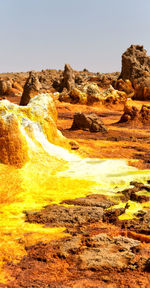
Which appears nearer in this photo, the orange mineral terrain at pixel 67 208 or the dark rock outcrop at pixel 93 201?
the orange mineral terrain at pixel 67 208

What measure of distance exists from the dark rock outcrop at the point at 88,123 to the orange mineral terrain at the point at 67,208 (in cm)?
265

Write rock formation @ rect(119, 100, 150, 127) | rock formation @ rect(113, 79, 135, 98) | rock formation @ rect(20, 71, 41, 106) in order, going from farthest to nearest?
rock formation @ rect(113, 79, 135, 98) → rock formation @ rect(20, 71, 41, 106) → rock formation @ rect(119, 100, 150, 127)

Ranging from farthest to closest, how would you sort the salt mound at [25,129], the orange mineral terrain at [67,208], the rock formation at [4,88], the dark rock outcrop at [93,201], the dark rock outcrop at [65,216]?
the rock formation at [4,88] < the salt mound at [25,129] < the dark rock outcrop at [93,201] < the dark rock outcrop at [65,216] < the orange mineral terrain at [67,208]

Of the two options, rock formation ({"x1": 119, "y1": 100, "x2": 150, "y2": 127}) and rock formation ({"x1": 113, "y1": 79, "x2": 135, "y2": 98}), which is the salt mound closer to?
rock formation ({"x1": 119, "y1": 100, "x2": 150, "y2": 127})

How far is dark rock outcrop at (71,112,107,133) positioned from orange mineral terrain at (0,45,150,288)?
2.65m

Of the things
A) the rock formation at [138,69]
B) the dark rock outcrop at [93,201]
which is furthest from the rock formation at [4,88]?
the dark rock outcrop at [93,201]

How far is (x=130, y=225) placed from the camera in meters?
3.33

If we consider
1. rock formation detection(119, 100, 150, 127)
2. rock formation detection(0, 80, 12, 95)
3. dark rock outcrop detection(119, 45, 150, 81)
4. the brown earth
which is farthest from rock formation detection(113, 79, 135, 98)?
the brown earth

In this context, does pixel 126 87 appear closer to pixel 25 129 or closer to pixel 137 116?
pixel 137 116

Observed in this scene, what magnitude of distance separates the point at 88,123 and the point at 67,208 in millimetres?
8967

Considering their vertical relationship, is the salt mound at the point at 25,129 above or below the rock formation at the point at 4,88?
below

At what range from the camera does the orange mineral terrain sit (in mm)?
2457

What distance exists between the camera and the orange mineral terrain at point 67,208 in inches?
96.7

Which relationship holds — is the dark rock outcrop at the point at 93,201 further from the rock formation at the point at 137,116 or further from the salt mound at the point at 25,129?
the rock formation at the point at 137,116
